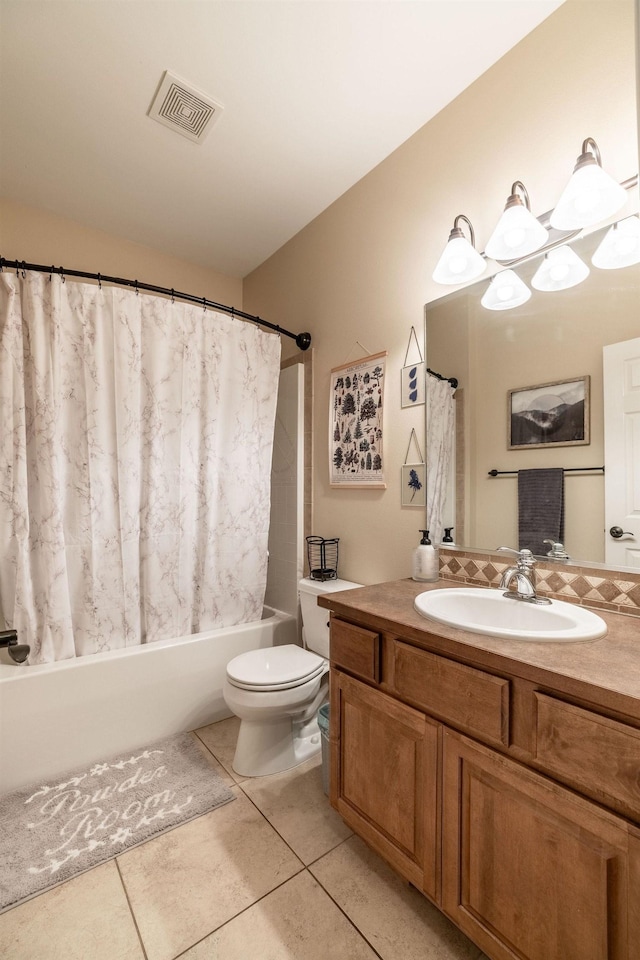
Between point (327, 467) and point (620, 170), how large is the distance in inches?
63.0

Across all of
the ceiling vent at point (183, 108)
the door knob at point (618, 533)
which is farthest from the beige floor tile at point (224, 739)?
the ceiling vent at point (183, 108)

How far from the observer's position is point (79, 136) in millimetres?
1826

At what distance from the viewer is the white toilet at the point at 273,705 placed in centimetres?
165

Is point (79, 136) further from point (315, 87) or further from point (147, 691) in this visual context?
point (147, 691)

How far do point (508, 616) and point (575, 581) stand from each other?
0.25m

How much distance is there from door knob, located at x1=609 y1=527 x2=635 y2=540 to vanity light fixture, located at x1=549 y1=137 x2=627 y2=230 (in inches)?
35.5

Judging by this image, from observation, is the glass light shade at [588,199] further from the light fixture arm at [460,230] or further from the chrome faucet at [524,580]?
the chrome faucet at [524,580]

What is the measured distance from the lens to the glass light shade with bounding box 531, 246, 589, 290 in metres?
1.31

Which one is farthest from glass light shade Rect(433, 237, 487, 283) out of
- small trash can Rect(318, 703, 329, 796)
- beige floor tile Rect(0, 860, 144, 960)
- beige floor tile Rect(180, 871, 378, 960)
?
beige floor tile Rect(0, 860, 144, 960)

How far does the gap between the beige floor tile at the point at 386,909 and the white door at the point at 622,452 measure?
1095 mm

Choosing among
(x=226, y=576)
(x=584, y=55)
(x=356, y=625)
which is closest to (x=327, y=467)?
(x=226, y=576)

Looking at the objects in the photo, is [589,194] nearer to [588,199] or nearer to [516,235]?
[588,199]

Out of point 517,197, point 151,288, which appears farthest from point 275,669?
point 517,197

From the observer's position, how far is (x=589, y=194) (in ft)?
3.89
